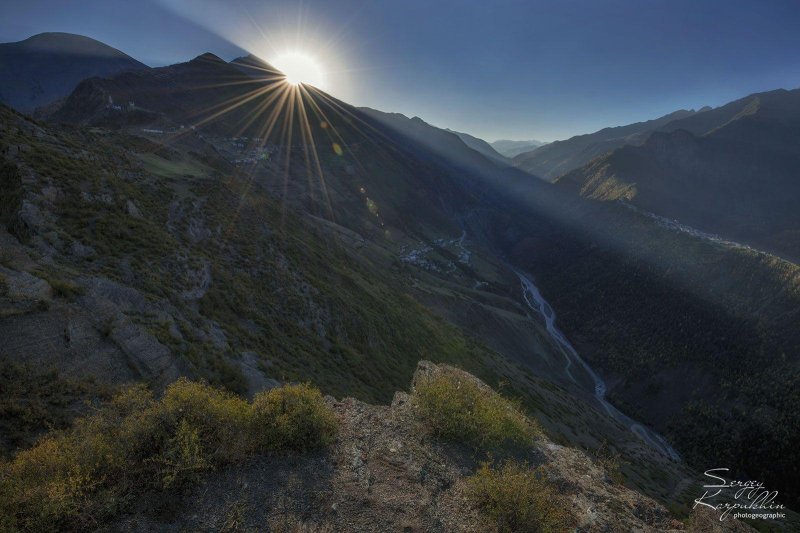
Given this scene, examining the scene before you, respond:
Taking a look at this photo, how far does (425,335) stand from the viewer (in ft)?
137

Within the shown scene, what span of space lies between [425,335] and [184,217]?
87.0 feet

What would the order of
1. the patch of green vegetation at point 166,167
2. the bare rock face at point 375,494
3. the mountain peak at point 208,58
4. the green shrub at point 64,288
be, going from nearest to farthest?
the bare rock face at point 375,494 < the green shrub at point 64,288 < the patch of green vegetation at point 166,167 < the mountain peak at point 208,58

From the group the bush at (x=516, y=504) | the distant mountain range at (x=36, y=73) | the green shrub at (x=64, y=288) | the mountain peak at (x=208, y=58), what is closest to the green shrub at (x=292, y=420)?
the bush at (x=516, y=504)

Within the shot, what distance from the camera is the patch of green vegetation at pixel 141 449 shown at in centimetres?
585

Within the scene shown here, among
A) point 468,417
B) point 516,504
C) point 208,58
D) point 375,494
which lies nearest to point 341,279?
point 468,417

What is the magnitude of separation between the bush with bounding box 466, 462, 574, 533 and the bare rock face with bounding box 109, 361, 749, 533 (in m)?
0.24

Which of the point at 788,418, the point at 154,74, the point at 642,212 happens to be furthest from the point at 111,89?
the point at 642,212

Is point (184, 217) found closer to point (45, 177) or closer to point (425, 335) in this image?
point (45, 177)

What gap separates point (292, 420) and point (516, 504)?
5325 millimetres

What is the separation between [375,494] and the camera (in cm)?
798

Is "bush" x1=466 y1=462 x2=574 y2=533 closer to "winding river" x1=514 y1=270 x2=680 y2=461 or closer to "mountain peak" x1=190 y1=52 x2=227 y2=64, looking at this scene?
"winding river" x1=514 y1=270 x2=680 y2=461

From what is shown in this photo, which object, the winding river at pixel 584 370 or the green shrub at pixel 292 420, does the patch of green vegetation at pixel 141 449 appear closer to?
the green shrub at pixel 292 420

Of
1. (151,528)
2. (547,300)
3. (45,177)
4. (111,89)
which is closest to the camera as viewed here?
(151,528)

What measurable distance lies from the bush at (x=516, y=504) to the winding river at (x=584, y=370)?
76161 millimetres
